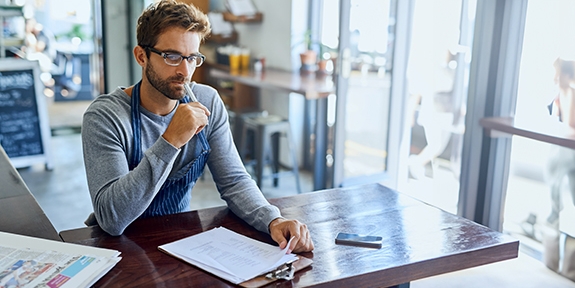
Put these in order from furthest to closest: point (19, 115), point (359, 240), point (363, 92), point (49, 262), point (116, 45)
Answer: point (116, 45) → point (19, 115) → point (363, 92) → point (359, 240) → point (49, 262)

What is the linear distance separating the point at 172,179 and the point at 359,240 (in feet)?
1.97

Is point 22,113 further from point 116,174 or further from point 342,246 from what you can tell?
point 342,246

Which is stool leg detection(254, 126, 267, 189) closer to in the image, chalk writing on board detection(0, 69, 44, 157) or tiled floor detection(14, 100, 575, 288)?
tiled floor detection(14, 100, 575, 288)

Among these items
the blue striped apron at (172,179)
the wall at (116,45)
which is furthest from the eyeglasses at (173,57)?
the wall at (116,45)

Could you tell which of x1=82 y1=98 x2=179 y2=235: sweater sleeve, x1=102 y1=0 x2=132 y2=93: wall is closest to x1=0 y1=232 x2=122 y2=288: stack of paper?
x1=82 y1=98 x2=179 y2=235: sweater sleeve

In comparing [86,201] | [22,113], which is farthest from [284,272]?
[22,113]

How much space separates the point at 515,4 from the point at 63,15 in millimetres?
6838

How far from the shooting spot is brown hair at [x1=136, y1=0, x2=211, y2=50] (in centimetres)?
159

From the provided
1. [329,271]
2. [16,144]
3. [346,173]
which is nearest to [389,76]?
[346,173]

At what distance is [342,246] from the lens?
1.44 m

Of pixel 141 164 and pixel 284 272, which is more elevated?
pixel 141 164

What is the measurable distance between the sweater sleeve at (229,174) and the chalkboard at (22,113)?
3.22m

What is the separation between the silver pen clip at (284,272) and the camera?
1243 millimetres

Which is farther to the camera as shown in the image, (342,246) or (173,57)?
(173,57)
